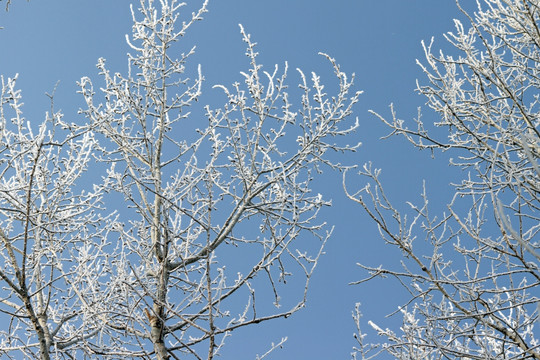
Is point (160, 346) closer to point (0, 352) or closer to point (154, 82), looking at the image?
point (0, 352)

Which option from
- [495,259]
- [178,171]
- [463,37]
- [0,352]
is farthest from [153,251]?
[463,37]

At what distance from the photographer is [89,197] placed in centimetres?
655

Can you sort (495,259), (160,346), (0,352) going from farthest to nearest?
(0,352)
(160,346)
(495,259)

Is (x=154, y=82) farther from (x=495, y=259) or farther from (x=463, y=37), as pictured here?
(x=495, y=259)

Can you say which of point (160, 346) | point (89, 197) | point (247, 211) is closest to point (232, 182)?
point (247, 211)

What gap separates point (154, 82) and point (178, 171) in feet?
3.73

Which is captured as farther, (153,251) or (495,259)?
(153,251)

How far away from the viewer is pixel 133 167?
19.7 feet

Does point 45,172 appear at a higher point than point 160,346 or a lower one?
higher

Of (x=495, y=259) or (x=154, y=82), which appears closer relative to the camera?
(x=495, y=259)

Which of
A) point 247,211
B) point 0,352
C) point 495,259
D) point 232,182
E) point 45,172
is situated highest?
point 45,172

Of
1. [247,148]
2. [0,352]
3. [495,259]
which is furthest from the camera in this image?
[247,148]

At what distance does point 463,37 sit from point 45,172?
5.15 metres

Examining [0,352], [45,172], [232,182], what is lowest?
[0,352]
